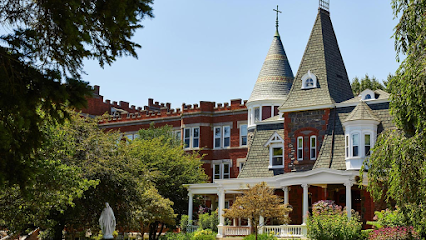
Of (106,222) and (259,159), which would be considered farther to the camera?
(259,159)

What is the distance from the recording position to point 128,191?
1118 inches

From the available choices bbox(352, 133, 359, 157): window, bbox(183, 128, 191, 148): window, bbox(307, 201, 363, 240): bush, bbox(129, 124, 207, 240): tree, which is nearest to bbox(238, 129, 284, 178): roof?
bbox(129, 124, 207, 240): tree

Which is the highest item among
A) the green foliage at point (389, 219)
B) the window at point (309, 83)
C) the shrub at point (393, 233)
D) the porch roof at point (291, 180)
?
the window at point (309, 83)

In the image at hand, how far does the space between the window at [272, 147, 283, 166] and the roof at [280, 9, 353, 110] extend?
115 inches

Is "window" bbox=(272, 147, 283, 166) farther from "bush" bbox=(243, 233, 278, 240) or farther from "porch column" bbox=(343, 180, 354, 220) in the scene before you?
"porch column" bbox=(343, 180, 354, 220)

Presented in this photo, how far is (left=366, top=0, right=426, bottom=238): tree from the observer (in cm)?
1781

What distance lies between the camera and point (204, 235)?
34938mm

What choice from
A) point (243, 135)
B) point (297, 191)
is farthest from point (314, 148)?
point (243, 135)

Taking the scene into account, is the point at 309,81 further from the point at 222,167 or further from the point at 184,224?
the point at 222,167

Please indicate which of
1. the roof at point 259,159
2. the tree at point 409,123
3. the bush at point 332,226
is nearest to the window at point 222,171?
the roof at point 259,159

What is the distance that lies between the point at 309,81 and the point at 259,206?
9869mm

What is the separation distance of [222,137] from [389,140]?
3323 centimetres

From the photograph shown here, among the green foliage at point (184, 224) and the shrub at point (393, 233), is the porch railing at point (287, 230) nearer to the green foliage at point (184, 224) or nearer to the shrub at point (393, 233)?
the shrub at point (393, 233)

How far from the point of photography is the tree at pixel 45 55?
10.6m
